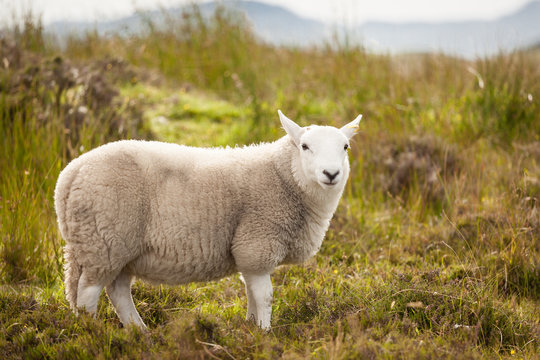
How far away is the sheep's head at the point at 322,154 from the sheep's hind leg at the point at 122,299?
4.27 feet

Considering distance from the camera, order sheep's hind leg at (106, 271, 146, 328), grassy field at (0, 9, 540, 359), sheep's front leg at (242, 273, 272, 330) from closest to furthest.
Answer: grassy field at (0, 9, 540, 359), sheep's front leg at (242, 273, 272, 330), sheep's hind leg at (106, 271, 146, 328)

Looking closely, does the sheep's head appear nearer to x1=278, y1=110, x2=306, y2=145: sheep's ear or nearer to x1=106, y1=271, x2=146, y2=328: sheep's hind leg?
x1=278, y1=110, x2=306, y2=145: sheep's ear

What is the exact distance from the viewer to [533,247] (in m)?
4.02

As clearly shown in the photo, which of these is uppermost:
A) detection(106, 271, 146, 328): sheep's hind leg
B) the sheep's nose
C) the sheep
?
the sheep's nose

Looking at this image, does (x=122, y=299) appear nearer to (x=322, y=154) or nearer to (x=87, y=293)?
(x=87, y=293)

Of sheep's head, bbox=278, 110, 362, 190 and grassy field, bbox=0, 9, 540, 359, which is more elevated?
sheep's head, bbox=278, 110, 362, 190

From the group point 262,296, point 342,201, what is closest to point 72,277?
point 262,296

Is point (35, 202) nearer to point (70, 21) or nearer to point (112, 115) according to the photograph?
point (112, 115)

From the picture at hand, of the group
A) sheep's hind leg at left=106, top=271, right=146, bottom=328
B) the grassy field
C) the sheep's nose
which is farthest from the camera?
sheep's hind leg at left=106, top=271, right=146, bottom=328

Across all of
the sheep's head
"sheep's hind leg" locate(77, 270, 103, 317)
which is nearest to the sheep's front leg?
the sheep's head

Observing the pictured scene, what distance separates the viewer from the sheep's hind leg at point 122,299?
10.5ft

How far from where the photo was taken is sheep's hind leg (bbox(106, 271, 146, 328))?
3.19m

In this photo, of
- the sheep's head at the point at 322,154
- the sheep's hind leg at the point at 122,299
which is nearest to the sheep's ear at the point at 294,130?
the sheep's head at the point at 322,154

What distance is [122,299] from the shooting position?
10.5 feet
